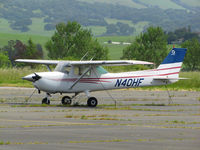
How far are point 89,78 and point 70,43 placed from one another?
2911 inches

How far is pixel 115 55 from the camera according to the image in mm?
157625

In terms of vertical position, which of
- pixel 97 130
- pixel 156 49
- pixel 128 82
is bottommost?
pixel 97 130

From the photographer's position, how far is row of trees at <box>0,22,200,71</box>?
95000mm

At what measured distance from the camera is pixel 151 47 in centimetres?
10350

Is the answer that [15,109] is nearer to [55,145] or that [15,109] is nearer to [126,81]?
[126,81]

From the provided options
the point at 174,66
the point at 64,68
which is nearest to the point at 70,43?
the point at 174,66

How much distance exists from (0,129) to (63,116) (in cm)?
400

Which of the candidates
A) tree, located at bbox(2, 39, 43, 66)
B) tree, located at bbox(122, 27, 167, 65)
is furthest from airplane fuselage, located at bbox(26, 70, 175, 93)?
tree, located at bbox(122, 27, 167, 65)

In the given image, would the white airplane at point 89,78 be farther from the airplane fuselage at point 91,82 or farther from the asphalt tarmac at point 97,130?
the asphalt tarmac at point 97,130

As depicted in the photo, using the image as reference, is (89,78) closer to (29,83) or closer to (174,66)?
(174,66)

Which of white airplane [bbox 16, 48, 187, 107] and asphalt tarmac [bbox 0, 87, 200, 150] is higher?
white airplane [bbox 16, 48, 187, 107]

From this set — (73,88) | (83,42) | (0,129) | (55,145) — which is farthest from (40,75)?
(83,42)

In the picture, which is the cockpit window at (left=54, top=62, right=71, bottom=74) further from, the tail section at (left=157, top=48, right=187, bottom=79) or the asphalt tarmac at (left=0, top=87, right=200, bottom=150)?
the tail section at (left=157, top=48, right=187, bottom=79)

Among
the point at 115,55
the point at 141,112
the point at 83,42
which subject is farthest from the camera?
the point at 115,55
